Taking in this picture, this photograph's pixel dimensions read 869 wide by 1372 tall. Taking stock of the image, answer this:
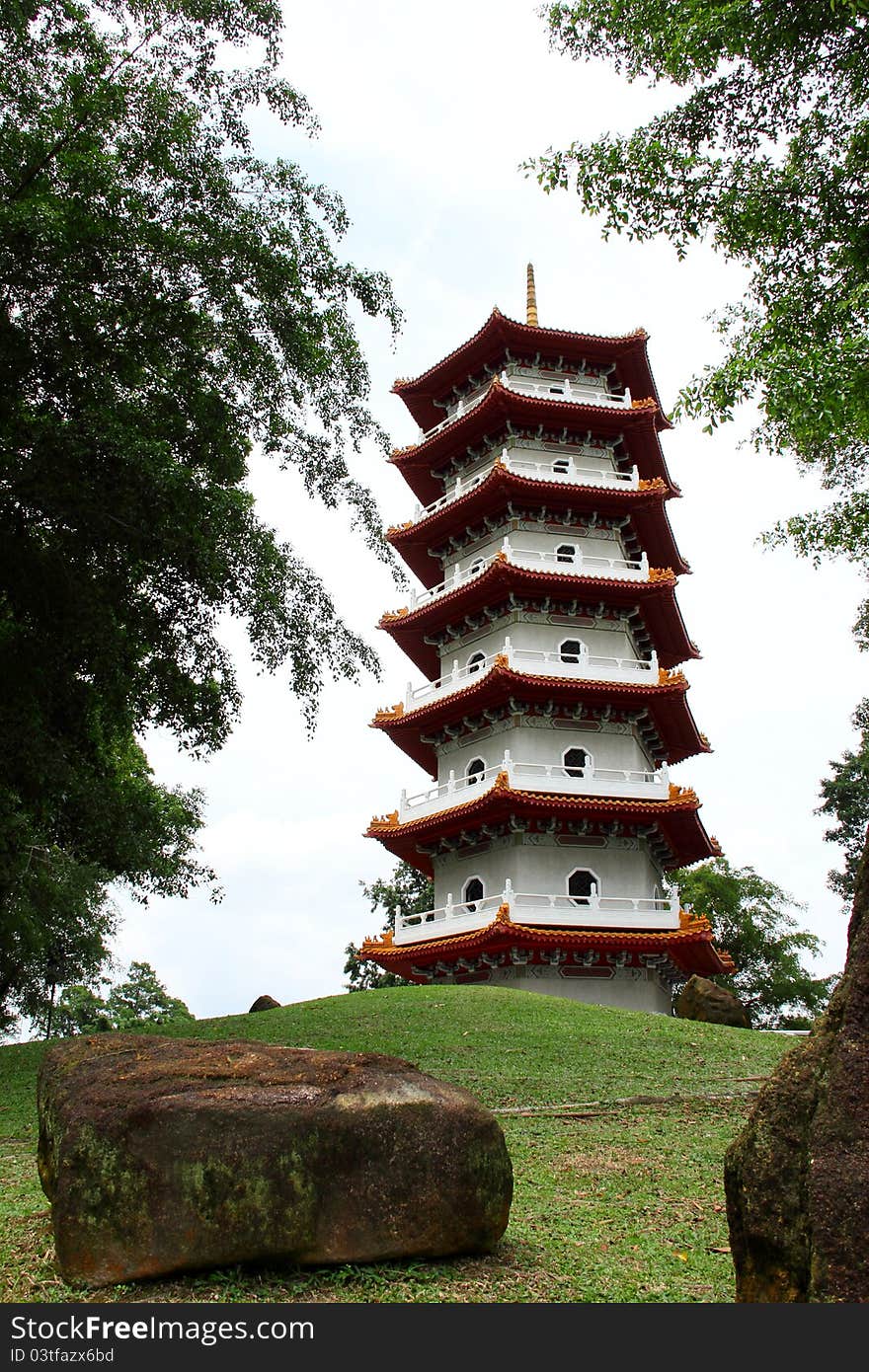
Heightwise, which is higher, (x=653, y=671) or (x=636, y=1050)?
(x=653, y=671)

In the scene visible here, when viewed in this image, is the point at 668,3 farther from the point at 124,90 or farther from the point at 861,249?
the point at 124,90

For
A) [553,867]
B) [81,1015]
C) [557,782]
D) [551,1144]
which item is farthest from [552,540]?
[81,1015]

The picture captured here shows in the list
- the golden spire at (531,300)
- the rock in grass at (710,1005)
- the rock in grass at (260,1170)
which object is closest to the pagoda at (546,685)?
the rock in grass at (710,1005)

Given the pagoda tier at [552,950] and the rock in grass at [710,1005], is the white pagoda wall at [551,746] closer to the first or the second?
the pagoda tier at [552,950]

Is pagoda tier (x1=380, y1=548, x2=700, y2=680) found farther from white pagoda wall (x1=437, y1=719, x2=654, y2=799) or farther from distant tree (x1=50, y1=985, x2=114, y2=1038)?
distant tree (x1=50, y1=985, x2=114, y2=1038)

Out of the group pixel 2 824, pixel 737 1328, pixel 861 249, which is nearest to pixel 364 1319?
pixel 737 1328

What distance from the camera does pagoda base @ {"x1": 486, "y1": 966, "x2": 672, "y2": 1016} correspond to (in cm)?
2006

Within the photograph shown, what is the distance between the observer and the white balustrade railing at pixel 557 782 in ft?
69.9

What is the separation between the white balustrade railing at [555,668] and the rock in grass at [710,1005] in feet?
23.1

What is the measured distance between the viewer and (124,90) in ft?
35.2

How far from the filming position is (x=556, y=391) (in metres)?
26.6

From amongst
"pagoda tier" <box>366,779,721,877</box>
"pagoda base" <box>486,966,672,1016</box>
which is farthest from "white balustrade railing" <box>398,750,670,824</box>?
"pagoda base" <box>486,966,672,1016</box>

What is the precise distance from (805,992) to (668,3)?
1319 inches

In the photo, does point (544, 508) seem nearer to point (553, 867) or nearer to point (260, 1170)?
point (553, 867)
